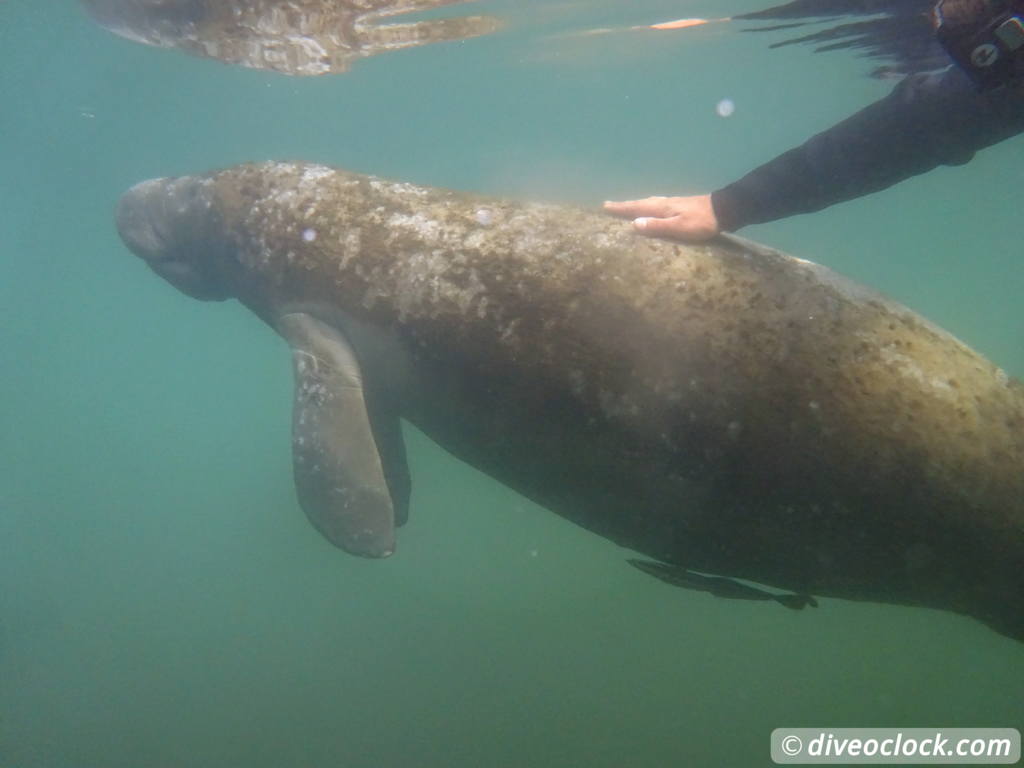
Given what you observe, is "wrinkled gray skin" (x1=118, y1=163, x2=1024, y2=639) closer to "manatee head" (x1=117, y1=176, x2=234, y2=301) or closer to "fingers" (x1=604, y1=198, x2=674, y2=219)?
"fingers" (x1=604, y1=198, x2=674, y2=219)

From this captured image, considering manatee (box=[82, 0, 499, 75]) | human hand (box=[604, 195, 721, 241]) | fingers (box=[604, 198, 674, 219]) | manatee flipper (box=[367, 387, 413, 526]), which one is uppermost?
manatee (box=[82, 0, 499, 75])

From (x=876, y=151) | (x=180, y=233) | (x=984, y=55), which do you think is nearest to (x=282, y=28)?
(x=180, y=233)

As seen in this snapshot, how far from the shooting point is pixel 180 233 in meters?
7.21

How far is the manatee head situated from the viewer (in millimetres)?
6812

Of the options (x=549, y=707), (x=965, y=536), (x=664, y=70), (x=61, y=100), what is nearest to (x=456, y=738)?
(x=549, y=707)

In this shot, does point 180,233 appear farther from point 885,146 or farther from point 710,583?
point 885,146

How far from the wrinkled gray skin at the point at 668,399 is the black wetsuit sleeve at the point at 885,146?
1.35 ft

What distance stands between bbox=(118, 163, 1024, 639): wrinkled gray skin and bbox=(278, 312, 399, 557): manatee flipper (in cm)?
2

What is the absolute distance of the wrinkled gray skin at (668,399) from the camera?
3674 millimetres

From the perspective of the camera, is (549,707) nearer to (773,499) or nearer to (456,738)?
(456,738)

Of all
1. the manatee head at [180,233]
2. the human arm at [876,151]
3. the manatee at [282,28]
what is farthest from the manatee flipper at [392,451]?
the manatee at [282,28]

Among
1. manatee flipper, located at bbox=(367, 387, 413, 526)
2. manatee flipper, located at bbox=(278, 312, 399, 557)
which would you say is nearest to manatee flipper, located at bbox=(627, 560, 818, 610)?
manatee flipper, located at bbox=(278, 312, 399, 557)

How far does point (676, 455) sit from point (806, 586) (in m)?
1.33

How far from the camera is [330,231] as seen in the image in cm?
554
